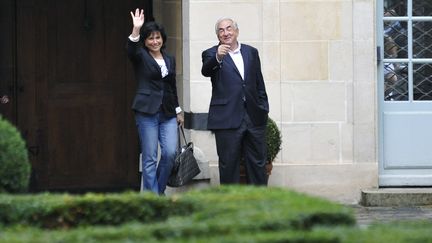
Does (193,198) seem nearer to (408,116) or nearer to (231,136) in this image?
(231,136)

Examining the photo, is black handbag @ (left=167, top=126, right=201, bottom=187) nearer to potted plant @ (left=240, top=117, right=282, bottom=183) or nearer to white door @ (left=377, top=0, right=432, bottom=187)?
potted plant @ (left=240, top=117, right=282, bottom=183)

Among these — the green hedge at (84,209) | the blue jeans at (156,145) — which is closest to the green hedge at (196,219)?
the green hedge at (84,209)

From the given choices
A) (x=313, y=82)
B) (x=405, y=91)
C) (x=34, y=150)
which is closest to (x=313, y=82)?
(x=313, y=82)

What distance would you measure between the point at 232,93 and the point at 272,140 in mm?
1151

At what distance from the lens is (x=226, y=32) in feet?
34.8

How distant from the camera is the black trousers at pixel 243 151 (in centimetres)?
1063

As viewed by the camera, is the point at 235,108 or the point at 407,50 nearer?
the point at 235,108

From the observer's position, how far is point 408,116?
1248 centimetres

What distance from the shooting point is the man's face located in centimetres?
1060

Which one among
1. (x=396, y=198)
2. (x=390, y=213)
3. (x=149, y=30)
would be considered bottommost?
(x=390, y=213)

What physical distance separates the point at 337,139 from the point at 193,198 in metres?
5.58

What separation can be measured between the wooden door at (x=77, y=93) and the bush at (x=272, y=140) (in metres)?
2.77

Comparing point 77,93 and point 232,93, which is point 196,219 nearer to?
point 232,93

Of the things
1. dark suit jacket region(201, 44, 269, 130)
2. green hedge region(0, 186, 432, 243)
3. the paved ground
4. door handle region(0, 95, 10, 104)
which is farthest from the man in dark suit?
door handle region(0, 95, 10, 104)
